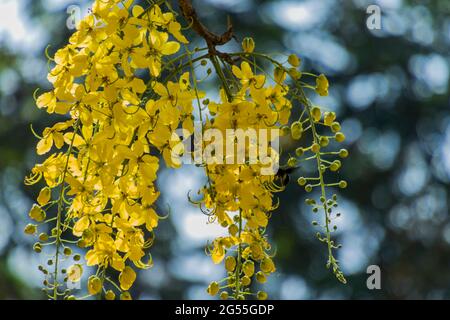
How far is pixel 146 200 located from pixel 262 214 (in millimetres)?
170

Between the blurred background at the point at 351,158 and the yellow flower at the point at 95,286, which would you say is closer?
the yellow flower at the point at 95,286

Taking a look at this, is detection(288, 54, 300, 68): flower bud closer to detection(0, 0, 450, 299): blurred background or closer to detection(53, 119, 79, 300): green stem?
detection(53, 119, 79, 300): green stem

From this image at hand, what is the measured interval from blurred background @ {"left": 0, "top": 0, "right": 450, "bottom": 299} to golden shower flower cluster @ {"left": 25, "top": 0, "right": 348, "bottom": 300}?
3.98 metres

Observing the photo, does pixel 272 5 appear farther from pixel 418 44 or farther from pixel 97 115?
pixel 97 115

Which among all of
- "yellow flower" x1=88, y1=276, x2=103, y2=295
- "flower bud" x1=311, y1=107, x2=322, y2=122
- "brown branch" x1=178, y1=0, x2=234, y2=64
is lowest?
"yellow flower" x1=88, y1=276, x2=103, y2=295

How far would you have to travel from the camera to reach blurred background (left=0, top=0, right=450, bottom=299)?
550 cm

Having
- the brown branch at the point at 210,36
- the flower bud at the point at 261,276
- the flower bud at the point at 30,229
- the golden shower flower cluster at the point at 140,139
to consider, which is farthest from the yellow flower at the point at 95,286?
the brown branch at the point at 210,36

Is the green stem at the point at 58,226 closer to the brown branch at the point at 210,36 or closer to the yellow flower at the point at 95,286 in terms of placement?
the yellow flower at the point at 95,286

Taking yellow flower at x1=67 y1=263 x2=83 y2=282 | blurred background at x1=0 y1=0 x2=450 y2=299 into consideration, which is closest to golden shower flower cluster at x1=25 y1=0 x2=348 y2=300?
yellow flower at x1=67 y1=263 x2=83 y2=282

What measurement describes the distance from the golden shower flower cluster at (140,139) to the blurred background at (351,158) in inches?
157

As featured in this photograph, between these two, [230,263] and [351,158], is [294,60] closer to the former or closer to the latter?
[230,263]

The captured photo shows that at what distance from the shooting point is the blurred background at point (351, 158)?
5.50 metres

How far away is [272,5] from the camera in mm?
6137
